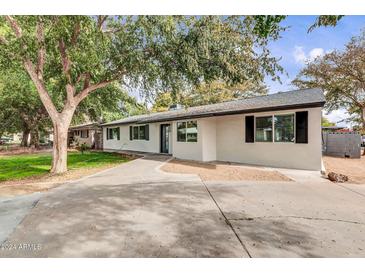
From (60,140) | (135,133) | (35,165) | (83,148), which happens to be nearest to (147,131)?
(135,133)

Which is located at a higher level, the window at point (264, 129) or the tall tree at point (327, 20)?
the tall tree at point (327, 20)

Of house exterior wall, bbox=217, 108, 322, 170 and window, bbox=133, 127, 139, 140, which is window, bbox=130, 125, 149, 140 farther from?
house exterior wall, bbox=217, 108, 322, 170

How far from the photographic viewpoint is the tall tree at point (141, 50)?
25.2ft

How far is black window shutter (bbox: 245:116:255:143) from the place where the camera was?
439 inches

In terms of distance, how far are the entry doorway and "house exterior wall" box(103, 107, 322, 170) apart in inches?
91.6

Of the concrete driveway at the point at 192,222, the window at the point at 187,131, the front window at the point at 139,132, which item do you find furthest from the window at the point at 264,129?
the front window at the point at 139,132

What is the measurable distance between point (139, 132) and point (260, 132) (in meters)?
11.3

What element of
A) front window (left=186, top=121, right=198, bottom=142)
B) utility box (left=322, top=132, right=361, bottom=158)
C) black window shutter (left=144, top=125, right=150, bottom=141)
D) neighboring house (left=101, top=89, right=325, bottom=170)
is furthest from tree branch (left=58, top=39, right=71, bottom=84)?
utility box (left=322, top=132, right=361, bottom=158)

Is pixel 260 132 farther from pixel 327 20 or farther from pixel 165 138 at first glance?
pixel 165 138

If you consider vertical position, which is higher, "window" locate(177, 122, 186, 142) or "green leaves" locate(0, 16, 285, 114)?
"green leaves" locate(0, 16, 285, 114)

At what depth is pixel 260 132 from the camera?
35.9ft

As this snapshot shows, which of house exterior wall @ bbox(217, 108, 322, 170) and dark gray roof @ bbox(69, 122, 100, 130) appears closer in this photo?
house exterior wall @ bbox(217, 108, 322, 170)

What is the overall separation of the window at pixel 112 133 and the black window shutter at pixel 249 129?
14.9 meters

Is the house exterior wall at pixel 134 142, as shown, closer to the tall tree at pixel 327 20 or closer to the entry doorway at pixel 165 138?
the entry doorway at pixel 165 138
